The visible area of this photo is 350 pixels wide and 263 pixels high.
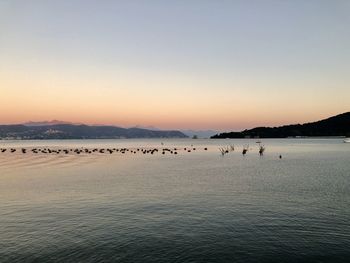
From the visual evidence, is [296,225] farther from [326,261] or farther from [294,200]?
→ [294,200]

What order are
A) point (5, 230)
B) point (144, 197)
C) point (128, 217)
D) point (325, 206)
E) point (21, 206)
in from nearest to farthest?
point (5, 230), point (128, 217), point (325, 206), point (21, 206), point (144, 197)

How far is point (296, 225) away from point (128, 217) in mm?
12221

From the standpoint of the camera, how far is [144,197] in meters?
34.8

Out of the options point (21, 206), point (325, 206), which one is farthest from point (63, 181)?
point (325, 206)

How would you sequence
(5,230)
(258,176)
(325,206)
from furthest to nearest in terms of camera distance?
(258,176)
(325,206)
(5,230)

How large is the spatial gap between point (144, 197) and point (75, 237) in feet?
44.8

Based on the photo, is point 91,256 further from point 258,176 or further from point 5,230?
point 258,176

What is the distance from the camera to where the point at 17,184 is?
45188 millimetres

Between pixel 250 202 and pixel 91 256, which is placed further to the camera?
pixel 250 202

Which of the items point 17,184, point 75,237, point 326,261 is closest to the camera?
point 326,261

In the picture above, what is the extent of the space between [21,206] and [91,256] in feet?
52.3

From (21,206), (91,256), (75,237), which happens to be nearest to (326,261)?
(91,256)

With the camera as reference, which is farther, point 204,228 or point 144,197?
point 144,197

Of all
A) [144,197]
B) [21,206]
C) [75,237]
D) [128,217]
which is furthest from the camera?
[144,197]
